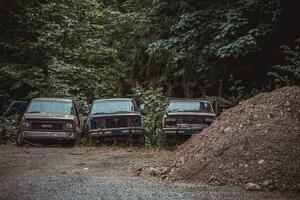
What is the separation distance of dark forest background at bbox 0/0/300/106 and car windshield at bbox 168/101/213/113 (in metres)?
2.08

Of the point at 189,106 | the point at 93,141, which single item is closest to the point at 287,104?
the point at 189,106

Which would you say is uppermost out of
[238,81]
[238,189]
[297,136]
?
[238,81]

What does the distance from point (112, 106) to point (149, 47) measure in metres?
4.17

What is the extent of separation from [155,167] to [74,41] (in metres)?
17.7

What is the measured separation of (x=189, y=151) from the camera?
13.9 metres

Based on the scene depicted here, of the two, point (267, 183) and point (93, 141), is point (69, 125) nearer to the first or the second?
point (93, 141)

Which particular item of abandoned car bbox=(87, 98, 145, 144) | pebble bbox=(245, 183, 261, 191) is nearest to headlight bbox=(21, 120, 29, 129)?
abandoned car bbox=(87, 98, 145, 144)

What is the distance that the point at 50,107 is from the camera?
21094mm

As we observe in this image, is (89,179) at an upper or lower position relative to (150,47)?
lower

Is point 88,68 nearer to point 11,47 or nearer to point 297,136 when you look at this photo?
point 11,47

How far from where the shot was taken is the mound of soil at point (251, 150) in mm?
11164

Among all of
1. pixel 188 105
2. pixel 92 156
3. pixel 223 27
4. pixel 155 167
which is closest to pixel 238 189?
pixel 155 167

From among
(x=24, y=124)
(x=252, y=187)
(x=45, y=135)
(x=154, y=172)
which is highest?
(x=24, y=124)

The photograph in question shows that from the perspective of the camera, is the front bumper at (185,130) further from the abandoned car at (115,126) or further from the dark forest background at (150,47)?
the dark forest background at (150,47)
